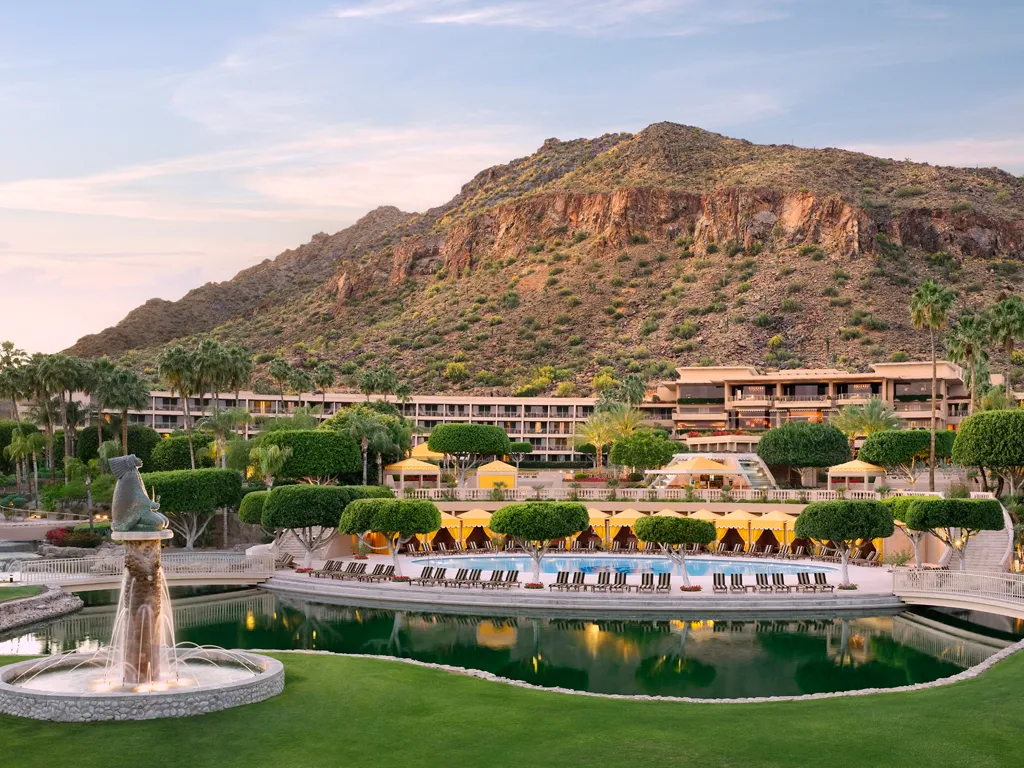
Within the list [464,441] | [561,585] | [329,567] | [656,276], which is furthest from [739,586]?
[656,276]

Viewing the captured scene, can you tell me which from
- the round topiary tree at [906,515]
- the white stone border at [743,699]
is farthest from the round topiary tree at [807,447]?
the white stone border at [743,699]

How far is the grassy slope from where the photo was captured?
124ft

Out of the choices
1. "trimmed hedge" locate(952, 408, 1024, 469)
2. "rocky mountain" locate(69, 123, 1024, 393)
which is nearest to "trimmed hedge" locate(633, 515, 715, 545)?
"trimmed hedge" locate(952, 408, 1024, 469)

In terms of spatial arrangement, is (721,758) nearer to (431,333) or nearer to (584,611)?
(584,611)

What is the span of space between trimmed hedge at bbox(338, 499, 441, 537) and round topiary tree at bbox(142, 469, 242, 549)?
10.4m

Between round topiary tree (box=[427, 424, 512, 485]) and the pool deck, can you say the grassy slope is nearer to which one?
the pool deck

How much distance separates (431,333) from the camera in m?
143

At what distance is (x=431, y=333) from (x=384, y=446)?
3066 inches

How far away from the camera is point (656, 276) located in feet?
493

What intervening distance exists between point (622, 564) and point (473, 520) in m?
8.71

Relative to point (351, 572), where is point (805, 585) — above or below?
above

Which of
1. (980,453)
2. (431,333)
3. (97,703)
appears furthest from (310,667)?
(431,333)

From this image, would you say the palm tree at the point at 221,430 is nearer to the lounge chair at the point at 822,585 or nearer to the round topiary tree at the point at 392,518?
the round topiary tree at the point at 392,518

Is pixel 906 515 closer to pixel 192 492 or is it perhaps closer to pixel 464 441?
pixel 192 492
